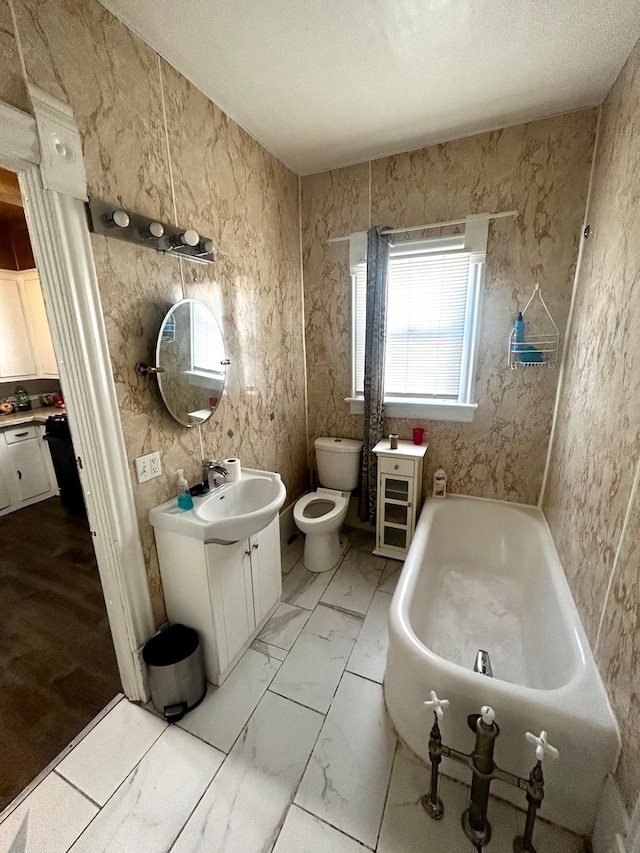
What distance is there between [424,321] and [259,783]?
8.03 feet

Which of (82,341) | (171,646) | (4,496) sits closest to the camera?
(82,341)

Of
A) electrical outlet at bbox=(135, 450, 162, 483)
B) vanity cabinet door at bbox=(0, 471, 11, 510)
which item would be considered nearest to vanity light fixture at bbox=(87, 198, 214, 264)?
electrical outlet at bbox=(135, 450, 162, 483)

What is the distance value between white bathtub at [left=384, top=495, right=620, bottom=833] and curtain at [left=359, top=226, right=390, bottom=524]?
0.48 metres

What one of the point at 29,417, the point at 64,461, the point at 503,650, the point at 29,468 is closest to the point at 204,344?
the point at 503,650

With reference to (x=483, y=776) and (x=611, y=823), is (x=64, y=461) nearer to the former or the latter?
(x=483, y=776)

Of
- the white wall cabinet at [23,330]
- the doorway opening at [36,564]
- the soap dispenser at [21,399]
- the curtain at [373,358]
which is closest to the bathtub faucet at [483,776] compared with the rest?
the doorway opening at [36,564]

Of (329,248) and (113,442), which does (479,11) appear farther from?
(113,442)

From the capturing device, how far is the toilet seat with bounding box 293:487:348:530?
220 centimetres

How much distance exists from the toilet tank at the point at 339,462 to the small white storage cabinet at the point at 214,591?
0.94 metres

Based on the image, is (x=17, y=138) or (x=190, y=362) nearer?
(x=17, y=138)

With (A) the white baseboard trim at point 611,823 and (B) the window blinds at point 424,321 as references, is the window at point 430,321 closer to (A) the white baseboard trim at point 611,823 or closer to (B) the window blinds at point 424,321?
(B) the window blinds at point 424,321

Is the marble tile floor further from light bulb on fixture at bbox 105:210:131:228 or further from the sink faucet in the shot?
light bulb on fixture at bbox 105:210:131:228

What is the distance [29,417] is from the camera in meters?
3.24

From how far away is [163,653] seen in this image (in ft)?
4.92
